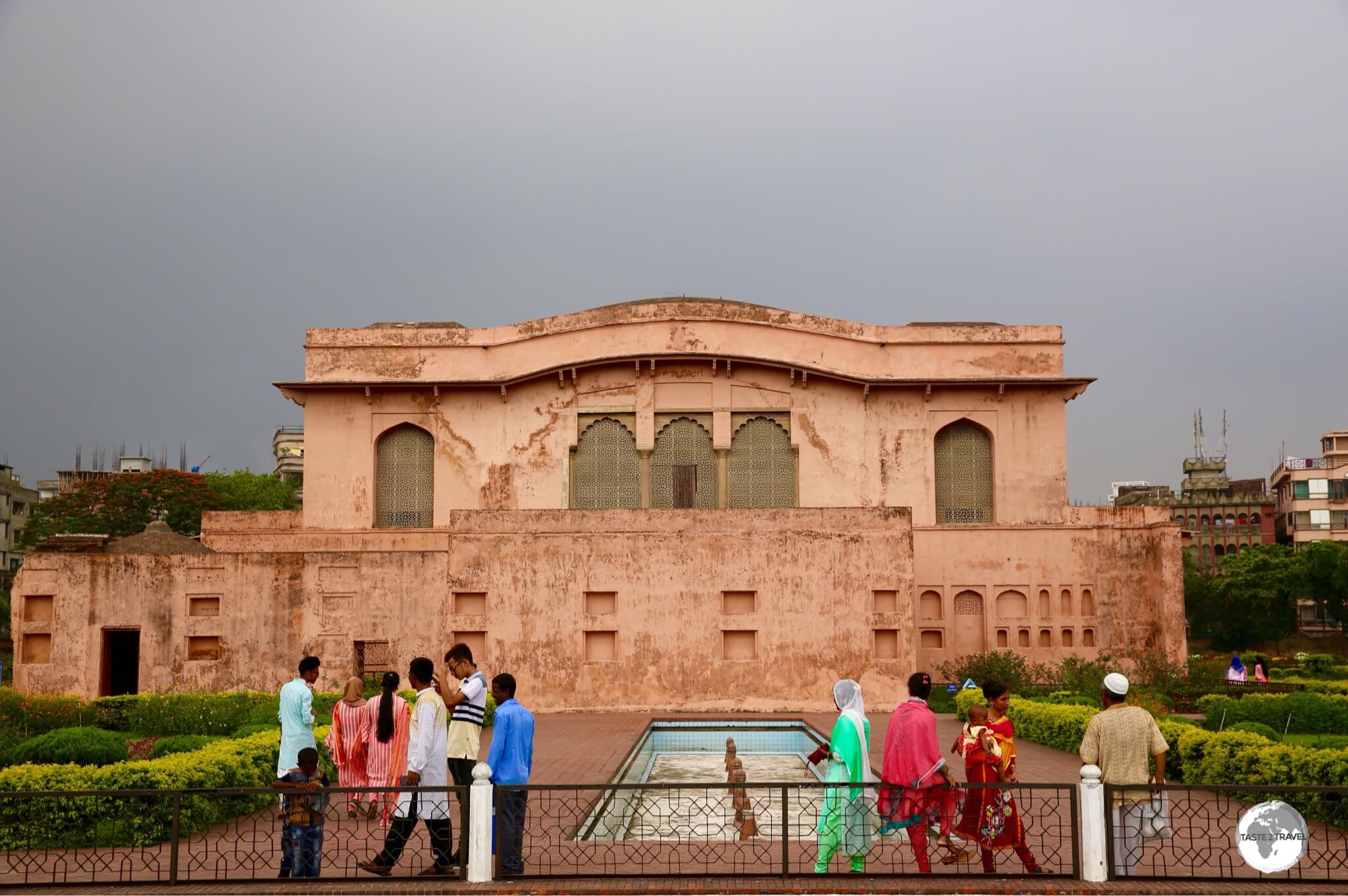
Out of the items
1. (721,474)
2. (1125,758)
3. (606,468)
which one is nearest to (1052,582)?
(721,474)

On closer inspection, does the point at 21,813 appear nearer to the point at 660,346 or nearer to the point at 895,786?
the point at 895,786

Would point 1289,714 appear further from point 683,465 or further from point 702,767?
point 683,465

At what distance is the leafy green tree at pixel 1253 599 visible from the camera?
46281 mm

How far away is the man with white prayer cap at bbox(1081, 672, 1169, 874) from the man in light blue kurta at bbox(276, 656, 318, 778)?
5833mm

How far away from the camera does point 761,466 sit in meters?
27.0

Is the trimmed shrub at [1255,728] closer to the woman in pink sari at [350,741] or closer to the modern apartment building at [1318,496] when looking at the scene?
the woman in pink sari at [350,741]

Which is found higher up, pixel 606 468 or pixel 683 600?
pixel 606 468

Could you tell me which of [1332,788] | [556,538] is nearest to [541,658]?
[556,538]

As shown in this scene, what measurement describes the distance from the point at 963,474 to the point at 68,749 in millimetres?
20246

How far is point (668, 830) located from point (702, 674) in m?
10.1

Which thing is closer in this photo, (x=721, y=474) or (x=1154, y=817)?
(x=1154, y=817)

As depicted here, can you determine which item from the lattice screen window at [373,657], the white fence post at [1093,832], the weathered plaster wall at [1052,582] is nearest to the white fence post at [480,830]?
the white fence post at [1093,832]

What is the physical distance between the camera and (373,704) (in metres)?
9.34

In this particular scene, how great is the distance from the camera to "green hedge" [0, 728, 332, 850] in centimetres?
911
